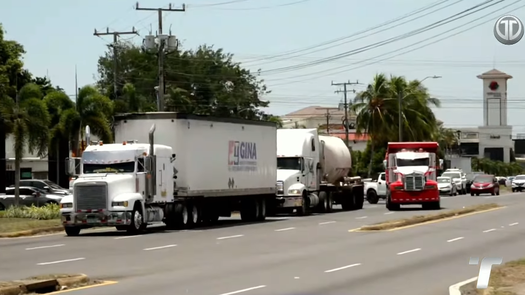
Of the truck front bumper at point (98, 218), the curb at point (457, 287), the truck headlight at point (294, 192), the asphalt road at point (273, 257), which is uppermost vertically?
the truck headlight at point (294, 192)

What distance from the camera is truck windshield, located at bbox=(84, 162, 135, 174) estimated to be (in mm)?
31953

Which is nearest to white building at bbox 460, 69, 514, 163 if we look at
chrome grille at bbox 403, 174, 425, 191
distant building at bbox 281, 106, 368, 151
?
distant building at bbox 281, 106, 368, 151

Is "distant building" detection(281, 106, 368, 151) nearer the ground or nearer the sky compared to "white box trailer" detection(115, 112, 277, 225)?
nearer the sky

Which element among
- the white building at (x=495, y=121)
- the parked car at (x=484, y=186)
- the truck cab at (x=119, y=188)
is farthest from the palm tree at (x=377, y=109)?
the white building at (x=495, y=121)

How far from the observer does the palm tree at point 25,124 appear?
4388cm

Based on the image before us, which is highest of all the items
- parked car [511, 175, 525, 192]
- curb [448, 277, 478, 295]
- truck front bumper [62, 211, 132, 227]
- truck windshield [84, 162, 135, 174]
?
truck windshield [84, 162, 135, 174]

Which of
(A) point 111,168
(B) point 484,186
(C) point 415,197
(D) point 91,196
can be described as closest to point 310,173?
(C) point 415,197

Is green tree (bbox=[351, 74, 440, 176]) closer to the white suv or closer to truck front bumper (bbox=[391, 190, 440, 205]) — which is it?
the white suv

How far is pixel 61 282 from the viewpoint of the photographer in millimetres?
16828

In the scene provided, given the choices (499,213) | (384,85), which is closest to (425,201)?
(499,213)

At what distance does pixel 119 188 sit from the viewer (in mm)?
31453

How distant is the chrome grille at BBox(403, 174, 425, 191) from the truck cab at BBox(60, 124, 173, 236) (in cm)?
1637

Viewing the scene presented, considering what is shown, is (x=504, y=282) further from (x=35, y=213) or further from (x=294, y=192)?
(x=294, y=192)

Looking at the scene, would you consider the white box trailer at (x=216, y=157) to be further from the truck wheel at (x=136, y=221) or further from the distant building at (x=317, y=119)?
the distant building at (x=317, y=119)
